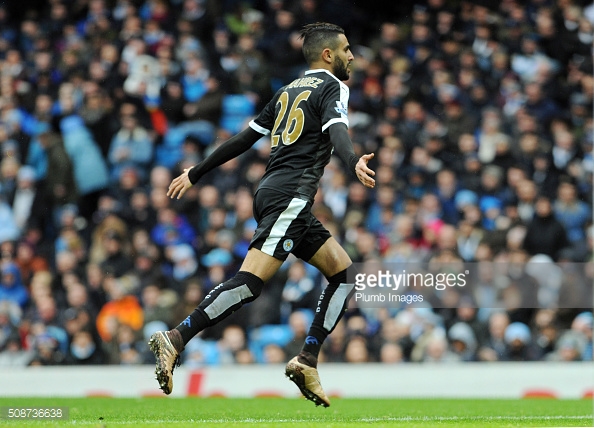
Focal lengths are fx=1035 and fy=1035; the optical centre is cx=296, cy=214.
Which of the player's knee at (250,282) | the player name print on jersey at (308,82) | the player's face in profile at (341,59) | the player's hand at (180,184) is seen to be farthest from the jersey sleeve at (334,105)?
the player's hand at (180,184)

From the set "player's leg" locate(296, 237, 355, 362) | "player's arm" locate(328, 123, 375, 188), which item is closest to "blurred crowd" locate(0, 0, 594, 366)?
"player's leg" locate(296, 237, 355, 362)

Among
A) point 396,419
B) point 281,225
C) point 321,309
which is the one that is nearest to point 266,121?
point 281,225

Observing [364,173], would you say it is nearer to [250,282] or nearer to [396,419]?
[250,282]

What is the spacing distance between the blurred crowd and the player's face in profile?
505 cm

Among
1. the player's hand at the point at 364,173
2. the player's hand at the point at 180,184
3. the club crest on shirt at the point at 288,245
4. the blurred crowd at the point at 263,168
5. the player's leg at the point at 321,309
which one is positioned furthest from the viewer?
the blurred crowd at the point at 263,168

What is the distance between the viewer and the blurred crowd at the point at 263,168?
11.7m

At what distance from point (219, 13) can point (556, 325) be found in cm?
718

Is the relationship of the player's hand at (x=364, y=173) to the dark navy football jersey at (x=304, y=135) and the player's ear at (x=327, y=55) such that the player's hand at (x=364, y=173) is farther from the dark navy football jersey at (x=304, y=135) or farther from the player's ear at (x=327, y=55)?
the player's ear at (x=327, y=55)

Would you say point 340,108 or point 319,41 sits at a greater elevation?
point 319,41

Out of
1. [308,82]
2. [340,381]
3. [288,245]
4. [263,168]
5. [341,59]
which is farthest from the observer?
[263,168]

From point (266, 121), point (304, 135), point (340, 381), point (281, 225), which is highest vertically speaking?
point (304, 135)

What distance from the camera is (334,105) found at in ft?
21.0

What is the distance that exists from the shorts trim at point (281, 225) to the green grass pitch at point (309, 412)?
3.49 feet

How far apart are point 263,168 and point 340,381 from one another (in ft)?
11.6
